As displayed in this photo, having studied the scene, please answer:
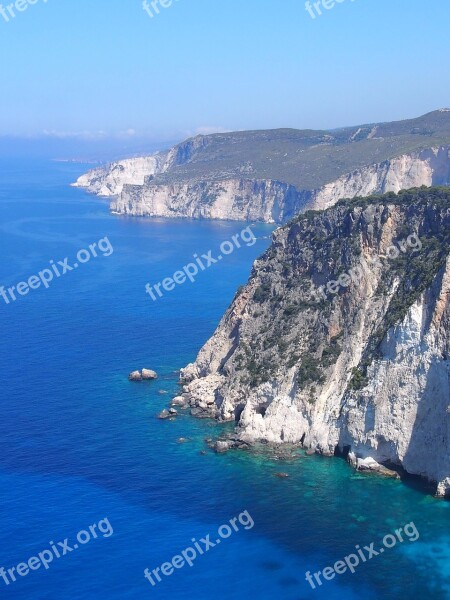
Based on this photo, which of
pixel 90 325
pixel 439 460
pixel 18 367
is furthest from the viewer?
pixel 90 325

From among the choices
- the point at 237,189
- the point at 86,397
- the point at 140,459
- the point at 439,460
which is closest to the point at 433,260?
the point at 439,460

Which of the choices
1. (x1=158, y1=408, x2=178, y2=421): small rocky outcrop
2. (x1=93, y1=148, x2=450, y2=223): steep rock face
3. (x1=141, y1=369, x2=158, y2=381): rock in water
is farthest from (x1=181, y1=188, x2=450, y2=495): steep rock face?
(x1=93, y1=148, x2=450, y2=223): steep rock face

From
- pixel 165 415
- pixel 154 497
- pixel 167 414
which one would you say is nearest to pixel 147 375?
pixel 167 414

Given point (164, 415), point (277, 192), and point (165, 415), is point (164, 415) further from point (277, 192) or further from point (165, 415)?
point (277, 192)

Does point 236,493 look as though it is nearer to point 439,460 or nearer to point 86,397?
point 439,460

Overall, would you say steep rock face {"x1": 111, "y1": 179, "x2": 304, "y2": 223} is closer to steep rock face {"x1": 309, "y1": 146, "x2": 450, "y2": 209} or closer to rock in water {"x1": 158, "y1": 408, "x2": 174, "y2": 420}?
steep rock face {"x1": 309, "y1": 146, "x2": 450, "y2": 209}

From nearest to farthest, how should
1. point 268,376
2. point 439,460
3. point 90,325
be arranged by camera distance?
1. point 439,460
2. point 268,376
3. point 90,325
